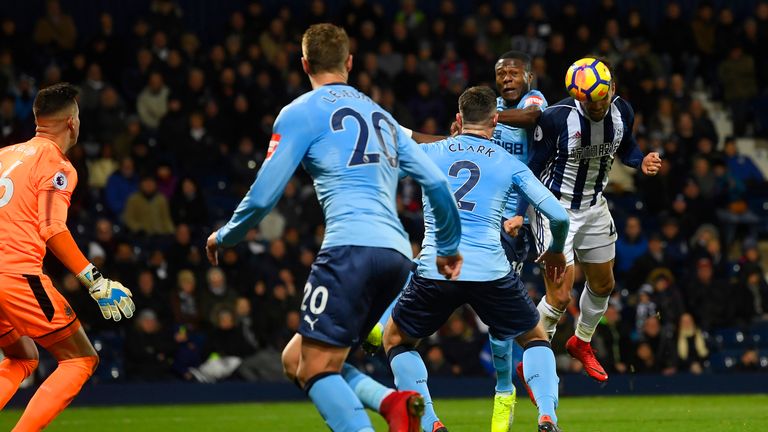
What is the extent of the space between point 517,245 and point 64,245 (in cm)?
413

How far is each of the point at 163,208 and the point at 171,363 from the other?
2.70m

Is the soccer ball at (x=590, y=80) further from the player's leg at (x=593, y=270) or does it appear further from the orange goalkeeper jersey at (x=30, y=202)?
the orange goalkeeper jersey at (x=30, y=202)

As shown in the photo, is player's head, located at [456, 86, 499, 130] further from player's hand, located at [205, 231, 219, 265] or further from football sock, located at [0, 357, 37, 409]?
football sock, located at [0, 357, 37, 409]

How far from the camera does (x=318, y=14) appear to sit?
20.8m

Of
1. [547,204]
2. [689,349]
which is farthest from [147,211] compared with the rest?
[547,204]

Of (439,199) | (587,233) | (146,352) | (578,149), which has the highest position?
(439,199)

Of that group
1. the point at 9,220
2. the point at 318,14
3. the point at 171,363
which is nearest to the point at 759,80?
the point at 318,14

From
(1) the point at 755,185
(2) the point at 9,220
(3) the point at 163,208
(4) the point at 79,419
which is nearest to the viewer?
(2) the point at 9,220

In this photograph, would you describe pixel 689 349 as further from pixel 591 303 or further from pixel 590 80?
pixel 590 80

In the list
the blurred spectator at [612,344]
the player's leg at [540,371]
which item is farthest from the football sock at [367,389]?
the blurred spectator at [612,344]

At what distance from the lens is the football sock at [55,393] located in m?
7.70

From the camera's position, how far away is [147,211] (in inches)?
705

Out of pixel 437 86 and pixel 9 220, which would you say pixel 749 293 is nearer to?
pixel 437 86

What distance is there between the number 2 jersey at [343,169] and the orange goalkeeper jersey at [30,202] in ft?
6.09
